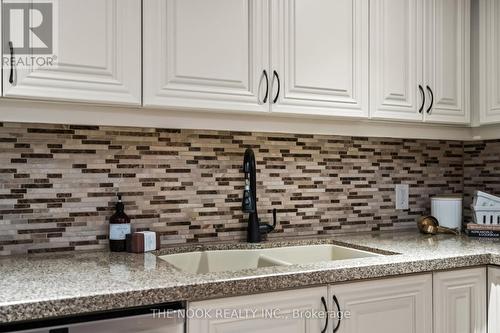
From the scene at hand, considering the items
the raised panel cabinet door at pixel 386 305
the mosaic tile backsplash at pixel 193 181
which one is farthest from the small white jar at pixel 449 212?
the raised panel cabinet door at pixel 386 305

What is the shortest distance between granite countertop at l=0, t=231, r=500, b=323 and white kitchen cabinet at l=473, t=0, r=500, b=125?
685 millimetres

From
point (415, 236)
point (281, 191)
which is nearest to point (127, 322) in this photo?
point (281, 191)

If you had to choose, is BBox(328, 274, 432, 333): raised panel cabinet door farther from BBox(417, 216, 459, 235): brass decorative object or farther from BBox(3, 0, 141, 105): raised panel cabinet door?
BBox(3, 0, 141, 105): raised panel cabinet door

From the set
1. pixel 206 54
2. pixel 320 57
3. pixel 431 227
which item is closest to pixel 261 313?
pixel 206 54

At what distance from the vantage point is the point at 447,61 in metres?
2.24

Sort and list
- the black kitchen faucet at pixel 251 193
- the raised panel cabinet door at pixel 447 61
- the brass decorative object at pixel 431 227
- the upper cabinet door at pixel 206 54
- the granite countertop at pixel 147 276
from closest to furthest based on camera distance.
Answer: the granite countertop at pixel 147 276 → the upper cabinet door at pixel 206 54 → the black kitchen faucet at pixel 251 193 → the raised panel cabinet door at pixel 447 61 → the brass decorative object at pixel 431 227

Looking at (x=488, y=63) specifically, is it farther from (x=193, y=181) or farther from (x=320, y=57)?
(x=193, y=181)

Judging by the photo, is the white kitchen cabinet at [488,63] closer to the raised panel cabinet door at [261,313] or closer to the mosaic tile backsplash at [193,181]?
the mosaic tile backsplash at [193,181]

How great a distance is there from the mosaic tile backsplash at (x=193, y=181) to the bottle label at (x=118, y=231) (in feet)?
0.22

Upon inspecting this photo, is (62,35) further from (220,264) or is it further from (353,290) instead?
(353,290)

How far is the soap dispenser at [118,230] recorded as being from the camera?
175cm

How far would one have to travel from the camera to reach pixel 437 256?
1.70 meters

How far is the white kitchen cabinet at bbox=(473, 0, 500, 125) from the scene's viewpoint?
220 centimetres

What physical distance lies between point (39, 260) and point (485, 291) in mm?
1672
